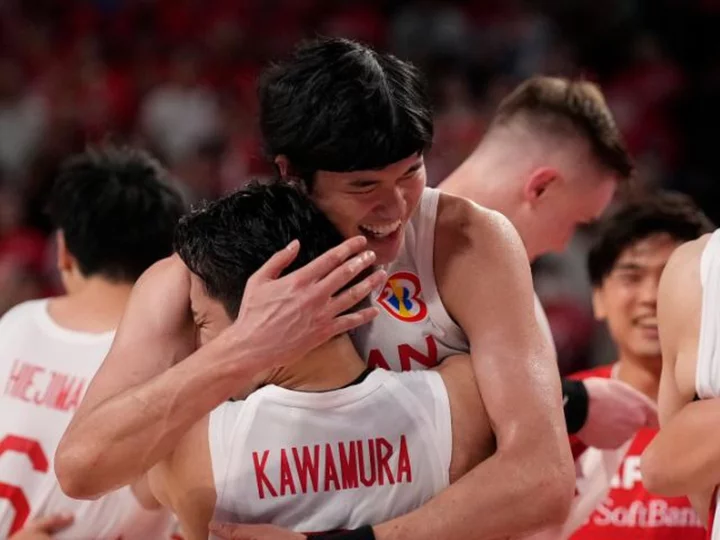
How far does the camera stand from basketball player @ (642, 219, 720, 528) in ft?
8.00

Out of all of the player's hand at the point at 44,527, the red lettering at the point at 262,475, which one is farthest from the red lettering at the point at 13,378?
the red lettering at the point at 262,475

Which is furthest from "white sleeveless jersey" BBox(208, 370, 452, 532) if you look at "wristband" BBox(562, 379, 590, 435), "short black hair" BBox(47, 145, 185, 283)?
"short black hair" BBox(47, 145, 185, 283)

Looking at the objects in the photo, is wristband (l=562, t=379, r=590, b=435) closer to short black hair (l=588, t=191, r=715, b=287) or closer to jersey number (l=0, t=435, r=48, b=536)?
short black hair (l=588, t=191, r=715, b=287)

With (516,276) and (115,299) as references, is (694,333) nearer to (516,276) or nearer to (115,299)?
(516,276)

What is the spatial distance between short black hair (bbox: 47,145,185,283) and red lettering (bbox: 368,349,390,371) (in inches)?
44.5

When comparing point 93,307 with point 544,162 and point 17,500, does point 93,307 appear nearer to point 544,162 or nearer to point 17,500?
point 17,500

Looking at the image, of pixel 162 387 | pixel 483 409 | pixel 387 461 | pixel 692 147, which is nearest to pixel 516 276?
pixel 483 409

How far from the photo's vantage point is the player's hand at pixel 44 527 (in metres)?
3.27

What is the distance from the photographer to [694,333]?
251 centimetres

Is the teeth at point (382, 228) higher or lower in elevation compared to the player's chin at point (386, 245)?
higher

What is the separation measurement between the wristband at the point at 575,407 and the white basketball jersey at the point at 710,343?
0.65 meters

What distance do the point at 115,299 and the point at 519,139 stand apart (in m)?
1.27

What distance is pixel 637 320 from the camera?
12.9ft

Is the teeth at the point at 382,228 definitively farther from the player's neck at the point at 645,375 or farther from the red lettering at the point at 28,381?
the player's neck at the point at 645,375
